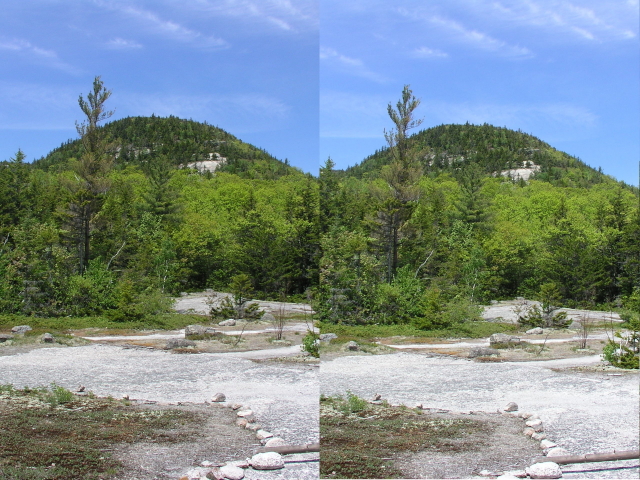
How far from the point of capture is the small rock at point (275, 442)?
10.7 ft

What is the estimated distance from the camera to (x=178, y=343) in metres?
6.12

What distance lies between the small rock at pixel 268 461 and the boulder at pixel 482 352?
11.0ft

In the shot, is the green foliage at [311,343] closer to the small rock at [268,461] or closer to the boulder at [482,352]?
the boulder at [482,352]

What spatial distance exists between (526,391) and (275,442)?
2.30 meters

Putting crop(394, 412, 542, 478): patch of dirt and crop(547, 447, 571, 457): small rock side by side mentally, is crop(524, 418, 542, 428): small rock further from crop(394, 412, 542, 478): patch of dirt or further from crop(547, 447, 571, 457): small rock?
crop(547, 447, 571, 457): small rock

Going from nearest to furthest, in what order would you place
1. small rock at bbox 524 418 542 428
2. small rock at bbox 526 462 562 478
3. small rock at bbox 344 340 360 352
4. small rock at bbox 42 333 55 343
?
1. small rock at bbox 526 462 562 478
2. small rock at bbox 524 418 542 428
3. small rock at bbox 344 340 360 352
4. small rock at bbox 42 333 55 343

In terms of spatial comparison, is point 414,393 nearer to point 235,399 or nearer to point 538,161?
point 235,399

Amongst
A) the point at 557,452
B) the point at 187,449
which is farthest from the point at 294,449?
the point at 557,452

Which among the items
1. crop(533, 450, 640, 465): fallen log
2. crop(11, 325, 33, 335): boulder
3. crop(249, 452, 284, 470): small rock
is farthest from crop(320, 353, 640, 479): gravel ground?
crop(11, 325, 33, 335): boulder

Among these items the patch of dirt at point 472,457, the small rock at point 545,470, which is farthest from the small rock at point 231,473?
the small rock at point 545,470

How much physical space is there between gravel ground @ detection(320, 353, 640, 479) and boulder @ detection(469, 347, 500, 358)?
0.27 m

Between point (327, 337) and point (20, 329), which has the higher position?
point (327, 337)

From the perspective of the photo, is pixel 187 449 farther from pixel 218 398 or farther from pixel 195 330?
pixel 195 330

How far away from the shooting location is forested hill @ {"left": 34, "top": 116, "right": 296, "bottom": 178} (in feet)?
24.5
